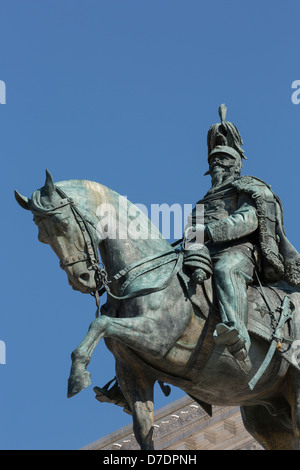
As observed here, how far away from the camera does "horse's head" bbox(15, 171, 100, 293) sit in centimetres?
1198

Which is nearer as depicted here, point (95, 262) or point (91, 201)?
point (95, 262)

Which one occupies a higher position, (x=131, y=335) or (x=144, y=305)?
(x=144, y=305)

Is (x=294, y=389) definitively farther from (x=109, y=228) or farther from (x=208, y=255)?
(x=109, y=228)

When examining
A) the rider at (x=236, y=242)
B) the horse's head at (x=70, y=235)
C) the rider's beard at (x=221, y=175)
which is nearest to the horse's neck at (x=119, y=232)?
the horse's head at (x=70, y=235)

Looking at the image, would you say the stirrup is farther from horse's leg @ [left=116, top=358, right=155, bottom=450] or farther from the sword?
horse's leg @ [left=116, top=358, right=155, bottom=450]

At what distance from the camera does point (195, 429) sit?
2317 centimetres

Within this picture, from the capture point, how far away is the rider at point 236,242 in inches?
475

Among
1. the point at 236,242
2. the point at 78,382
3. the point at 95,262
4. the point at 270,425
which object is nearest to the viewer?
the point at 78,382

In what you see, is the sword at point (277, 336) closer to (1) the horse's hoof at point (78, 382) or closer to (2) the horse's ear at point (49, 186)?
(1) the horse's hoof at point (78, 382)

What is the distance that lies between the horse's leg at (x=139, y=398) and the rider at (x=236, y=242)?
3.15 feet

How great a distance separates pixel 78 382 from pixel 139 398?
3.93 feet

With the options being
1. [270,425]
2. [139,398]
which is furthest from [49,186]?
[270,425]

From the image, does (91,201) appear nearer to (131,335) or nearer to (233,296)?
(131,335)

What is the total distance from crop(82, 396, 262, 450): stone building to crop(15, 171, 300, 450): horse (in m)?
9.69
